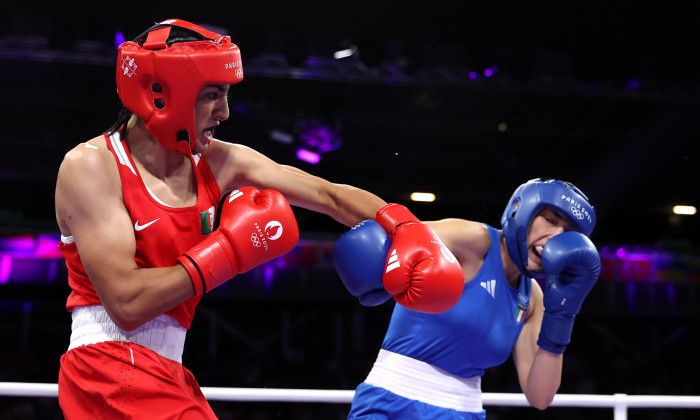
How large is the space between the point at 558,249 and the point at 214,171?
103 cm

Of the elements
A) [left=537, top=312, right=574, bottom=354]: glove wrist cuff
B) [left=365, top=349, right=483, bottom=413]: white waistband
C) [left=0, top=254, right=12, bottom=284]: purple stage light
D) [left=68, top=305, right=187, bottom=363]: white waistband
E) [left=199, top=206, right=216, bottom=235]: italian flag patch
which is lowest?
[left=0, top=254, right=12, bottom=284]: purple stage light

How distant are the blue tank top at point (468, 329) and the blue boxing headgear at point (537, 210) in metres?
0.07

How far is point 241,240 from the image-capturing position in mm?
1495

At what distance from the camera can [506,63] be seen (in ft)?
18.7

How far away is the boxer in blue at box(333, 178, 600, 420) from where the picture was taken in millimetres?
1989

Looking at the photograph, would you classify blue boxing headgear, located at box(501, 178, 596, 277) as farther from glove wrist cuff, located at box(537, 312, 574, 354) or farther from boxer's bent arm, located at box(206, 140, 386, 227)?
boxer's bent arm, located at box(206, 140, 386, 227)

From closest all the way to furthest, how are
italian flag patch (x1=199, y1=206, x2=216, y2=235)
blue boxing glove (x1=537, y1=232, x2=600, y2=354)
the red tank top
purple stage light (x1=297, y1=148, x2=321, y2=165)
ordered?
1. the red tank top
2. italian flag patch (x1=199, y1=206, x2=216, y2=235)
3. blue boxing glove (x1=537, y1=232, x2=600, y2=354)
4. purple stage light (x1=297, y1=148, x2=321, y2=165)

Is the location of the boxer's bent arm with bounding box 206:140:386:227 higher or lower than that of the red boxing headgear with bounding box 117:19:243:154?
lower

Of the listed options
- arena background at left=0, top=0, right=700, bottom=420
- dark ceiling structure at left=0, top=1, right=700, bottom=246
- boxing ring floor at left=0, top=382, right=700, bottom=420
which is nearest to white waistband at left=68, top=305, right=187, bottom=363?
boxing ring floor at left=0, top=382, right=700, bottom=420

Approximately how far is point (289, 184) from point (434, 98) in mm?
6125

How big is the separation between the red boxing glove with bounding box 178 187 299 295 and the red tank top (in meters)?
0.08

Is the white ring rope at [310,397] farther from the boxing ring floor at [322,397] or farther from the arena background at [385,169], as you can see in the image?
the arena background at [385,169]

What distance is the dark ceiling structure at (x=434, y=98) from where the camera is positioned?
4074 millimetres

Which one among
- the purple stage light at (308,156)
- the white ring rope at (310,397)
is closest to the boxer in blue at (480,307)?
the white ring rope at (310,397)
